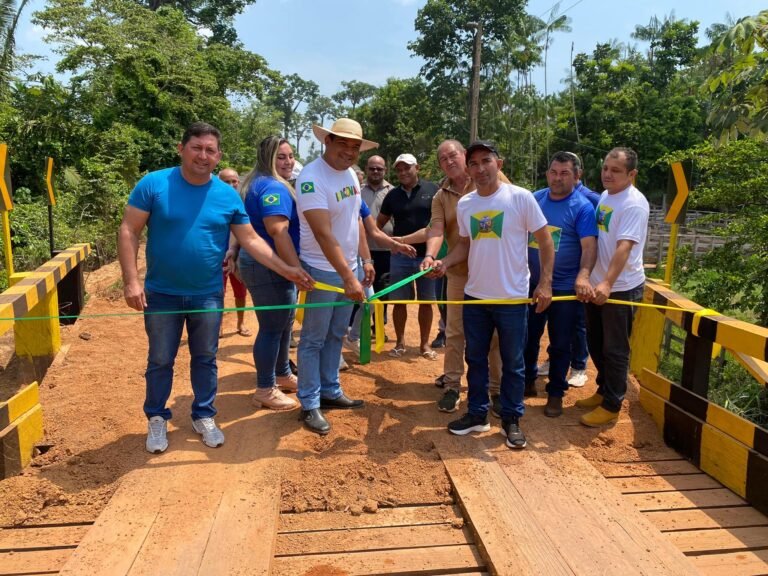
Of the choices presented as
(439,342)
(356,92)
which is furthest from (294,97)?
(439,342)

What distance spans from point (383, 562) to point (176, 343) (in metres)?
1.88

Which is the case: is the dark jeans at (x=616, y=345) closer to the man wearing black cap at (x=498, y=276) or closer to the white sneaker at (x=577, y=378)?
the man wearing black cap at (x=498, y=276)

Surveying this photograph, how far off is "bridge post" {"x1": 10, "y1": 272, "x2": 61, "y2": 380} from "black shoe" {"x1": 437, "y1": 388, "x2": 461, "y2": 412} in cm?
334

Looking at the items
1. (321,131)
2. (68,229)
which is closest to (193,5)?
(68,229)

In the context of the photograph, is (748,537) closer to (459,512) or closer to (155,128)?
(459,512)

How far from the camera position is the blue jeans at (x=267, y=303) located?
4.21 metres

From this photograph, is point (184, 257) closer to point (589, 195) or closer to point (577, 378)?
point (589, 195)

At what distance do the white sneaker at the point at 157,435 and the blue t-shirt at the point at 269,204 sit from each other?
4.62 feet

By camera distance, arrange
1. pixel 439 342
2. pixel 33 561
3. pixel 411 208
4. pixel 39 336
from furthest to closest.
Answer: pixel 439 342
pixel 411 208
pixel 39 336
pixel 33 561

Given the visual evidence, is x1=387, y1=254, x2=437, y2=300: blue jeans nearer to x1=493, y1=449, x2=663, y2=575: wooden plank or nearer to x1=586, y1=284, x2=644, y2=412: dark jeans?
x1=586, y1=284, x2=644, y2=412: dark jeans

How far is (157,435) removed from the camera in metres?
3.66

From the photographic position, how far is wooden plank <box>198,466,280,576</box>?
2.57 m

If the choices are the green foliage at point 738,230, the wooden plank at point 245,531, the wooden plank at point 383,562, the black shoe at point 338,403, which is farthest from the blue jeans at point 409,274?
the wooden plank at point 383,562

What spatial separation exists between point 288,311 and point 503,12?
37.6 m
